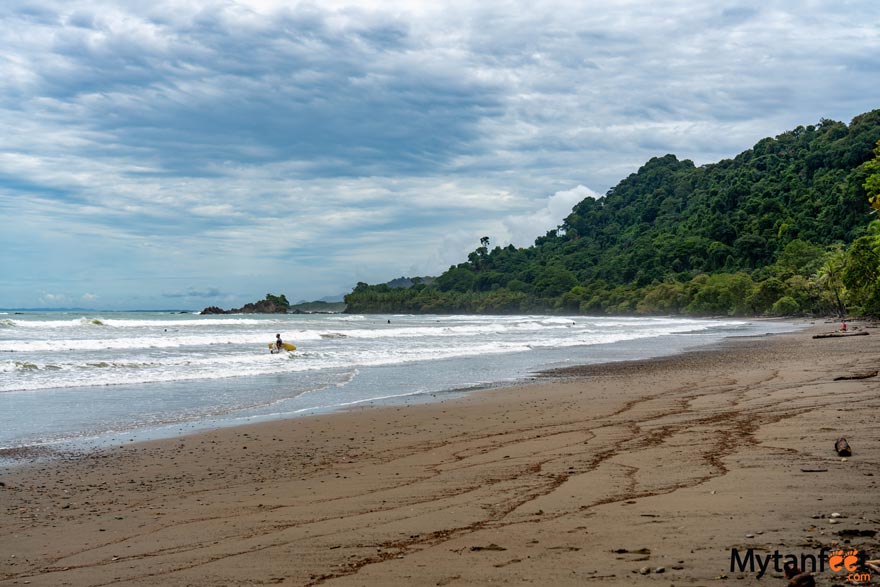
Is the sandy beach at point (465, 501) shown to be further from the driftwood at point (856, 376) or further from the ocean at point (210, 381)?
the driftwood at point (856, 376)

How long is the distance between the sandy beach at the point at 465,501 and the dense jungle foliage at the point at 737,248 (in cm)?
6213

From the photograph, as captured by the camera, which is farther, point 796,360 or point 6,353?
point 6,353

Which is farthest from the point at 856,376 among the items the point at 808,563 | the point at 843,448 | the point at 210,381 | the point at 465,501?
the point at 210,381

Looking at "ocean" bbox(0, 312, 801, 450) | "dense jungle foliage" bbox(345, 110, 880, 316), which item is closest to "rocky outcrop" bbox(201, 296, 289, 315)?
"dense jungle foliage" bbox(345, 110, 880, 316)

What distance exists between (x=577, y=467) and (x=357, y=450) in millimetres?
3488

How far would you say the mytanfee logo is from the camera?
160 inches

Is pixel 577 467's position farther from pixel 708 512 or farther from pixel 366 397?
pixel 366 397

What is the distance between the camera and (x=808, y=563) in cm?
427

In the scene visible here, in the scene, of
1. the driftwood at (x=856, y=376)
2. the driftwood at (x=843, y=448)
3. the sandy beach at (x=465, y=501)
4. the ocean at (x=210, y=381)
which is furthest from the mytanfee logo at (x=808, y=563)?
the driftwood at (x=856, y=376)

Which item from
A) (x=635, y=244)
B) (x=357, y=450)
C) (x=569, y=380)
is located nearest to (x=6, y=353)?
(x=569, y=380)

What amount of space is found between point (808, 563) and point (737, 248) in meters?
144

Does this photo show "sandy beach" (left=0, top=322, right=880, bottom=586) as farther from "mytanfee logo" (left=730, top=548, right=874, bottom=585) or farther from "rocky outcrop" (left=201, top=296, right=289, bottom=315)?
"rocky outcrop" (left=201, top=296, right=289, bottom=315)

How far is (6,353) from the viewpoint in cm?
2912

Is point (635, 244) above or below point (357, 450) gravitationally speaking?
above
